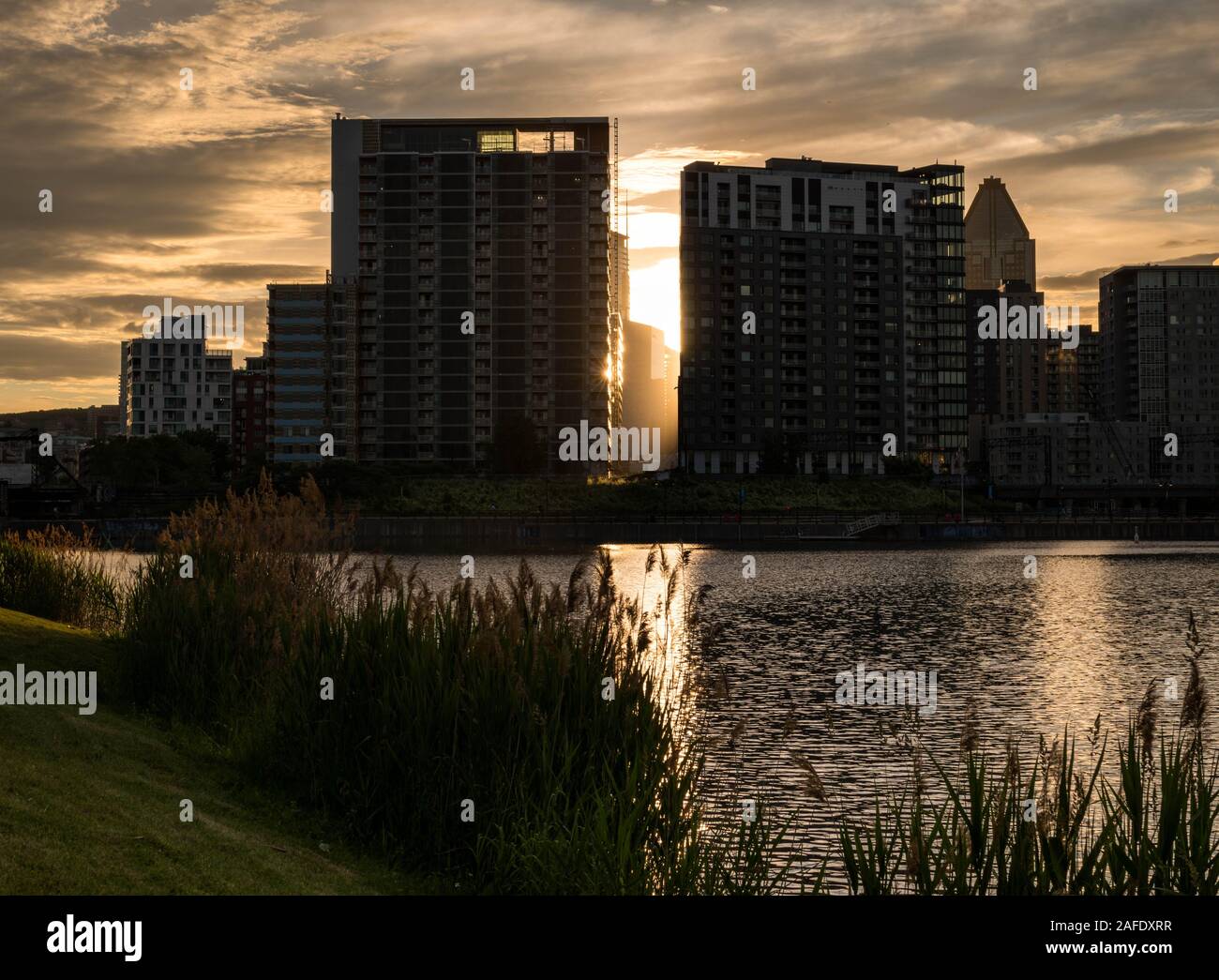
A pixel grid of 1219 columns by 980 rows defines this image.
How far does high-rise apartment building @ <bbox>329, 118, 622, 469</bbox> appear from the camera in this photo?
587 ft

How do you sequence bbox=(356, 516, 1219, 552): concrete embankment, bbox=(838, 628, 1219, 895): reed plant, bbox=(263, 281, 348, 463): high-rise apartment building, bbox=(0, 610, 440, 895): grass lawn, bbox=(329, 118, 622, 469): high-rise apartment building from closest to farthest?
bbox=(838, 628, 1219, 895): reed plant, bbox=(0, 610, 440, 895): grass lawn, bbox=(356, 516, 1219, 552): concrete embankment, bbox=(329, 118, 622, 469): high-rise apartment building, bbox=(263, 281, 348, 463): high-rise apartment building

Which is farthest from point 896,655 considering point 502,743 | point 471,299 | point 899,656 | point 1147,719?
point 471,299

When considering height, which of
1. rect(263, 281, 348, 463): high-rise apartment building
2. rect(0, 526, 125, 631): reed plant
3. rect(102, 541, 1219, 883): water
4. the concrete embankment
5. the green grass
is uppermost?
rect(263, 281, 348, 463): high-rise apartment building

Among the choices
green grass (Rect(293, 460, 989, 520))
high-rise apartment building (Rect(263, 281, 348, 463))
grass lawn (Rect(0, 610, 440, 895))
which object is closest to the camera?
grass lawn (Rect(0, 610, 440, 895))

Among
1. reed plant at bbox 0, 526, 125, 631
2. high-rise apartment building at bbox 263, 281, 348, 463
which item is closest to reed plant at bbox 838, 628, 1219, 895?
reed plant at bbox 0, 526, 125, 631

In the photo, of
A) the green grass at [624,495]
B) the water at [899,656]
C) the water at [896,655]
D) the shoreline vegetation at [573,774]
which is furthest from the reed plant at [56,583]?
the green grass at [624,495]

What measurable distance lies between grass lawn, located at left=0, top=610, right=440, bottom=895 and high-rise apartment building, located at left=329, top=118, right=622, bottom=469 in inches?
6351

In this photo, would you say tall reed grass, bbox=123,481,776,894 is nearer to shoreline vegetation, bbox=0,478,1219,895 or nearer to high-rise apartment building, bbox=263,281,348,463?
shoreline vegetation, bbox=0,478,1219,895

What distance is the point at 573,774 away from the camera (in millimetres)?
14273

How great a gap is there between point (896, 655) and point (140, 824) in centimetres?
3455

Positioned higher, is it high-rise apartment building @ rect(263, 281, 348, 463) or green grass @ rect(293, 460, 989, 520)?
high-rise apartment building @ rect(263, 281, 348, 463)

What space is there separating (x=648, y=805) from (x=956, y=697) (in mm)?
21016

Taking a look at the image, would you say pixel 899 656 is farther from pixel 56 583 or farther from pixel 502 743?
pixel 502 743

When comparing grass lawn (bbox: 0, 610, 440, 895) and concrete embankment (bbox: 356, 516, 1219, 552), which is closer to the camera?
grass lawn (bbox: 0, 610, 440, 895)
